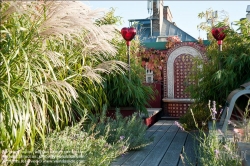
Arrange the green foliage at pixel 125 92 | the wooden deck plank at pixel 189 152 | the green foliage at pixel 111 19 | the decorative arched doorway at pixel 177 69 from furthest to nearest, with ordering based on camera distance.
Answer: the decorative arched doorway at pixel 177 69, the green foliage at pixel 111 19, the green foliage at pixel 125 92, the wooden deck plank at pixel 189 152

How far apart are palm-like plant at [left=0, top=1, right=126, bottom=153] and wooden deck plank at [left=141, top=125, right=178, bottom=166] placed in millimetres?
885

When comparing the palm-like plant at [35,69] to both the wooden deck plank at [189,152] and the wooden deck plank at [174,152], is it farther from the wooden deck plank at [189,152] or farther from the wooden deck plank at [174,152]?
the wooden deck plank at [189,152]

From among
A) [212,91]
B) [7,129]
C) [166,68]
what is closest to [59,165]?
[7,129]

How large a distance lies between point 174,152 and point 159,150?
0.63ft

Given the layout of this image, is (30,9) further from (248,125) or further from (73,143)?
(248,125)

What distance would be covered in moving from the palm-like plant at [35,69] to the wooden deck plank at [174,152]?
1035mm

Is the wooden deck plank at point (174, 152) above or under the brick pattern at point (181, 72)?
under

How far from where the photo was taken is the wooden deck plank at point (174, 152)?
3354mm

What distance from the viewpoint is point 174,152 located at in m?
3.84

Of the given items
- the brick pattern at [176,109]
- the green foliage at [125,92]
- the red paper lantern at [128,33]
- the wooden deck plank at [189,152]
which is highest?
the red paper lantern at [128,33]

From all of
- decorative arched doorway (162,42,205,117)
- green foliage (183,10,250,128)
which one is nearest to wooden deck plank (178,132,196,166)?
green foliage (183,10,250,128)

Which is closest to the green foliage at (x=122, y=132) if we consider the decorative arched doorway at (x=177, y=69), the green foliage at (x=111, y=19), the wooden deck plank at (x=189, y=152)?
the wooden deck plank at (x=189, y=152)

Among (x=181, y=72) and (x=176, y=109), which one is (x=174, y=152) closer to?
(x=176, y=109)

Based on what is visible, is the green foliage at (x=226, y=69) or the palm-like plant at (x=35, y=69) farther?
the green foliage at (x=226, y=69)
